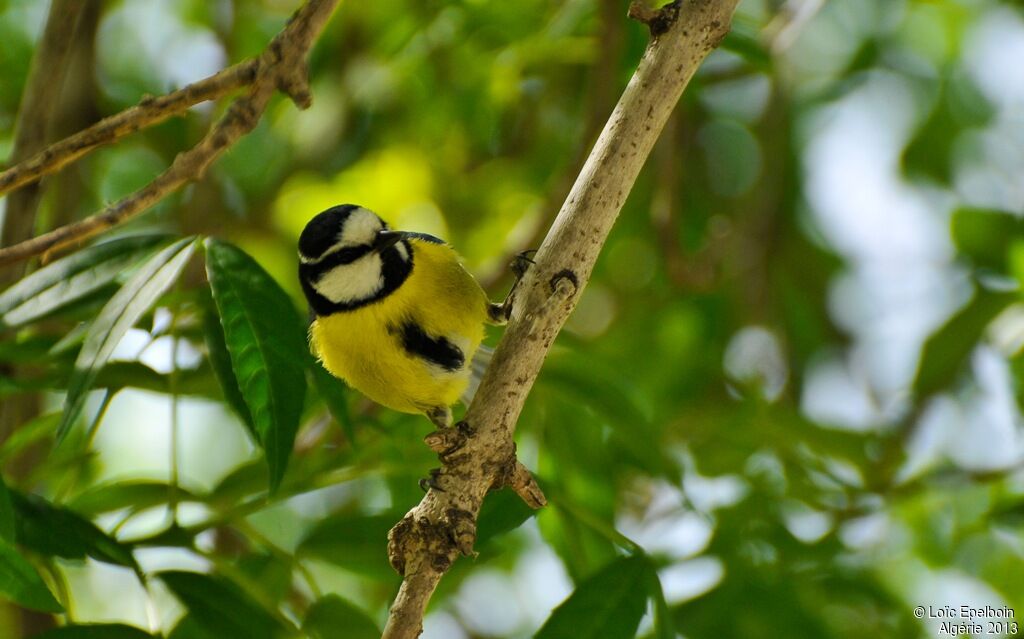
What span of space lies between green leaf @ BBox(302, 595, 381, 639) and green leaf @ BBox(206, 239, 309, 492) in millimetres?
259

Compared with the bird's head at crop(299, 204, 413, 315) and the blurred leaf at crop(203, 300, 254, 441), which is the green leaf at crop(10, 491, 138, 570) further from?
the bird's head at crop(299, 204, 413, 315)

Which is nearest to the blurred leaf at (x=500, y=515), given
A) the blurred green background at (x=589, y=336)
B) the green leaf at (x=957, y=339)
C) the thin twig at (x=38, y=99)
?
the blurred green background at (x=589, y=336)

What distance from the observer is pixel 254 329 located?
1009mm

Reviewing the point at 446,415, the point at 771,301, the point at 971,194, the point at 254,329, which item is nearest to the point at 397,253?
the point at 446,415

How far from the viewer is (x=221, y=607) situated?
3.71 ft

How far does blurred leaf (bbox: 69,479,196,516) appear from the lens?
1.24m

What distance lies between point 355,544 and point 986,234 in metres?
1.08

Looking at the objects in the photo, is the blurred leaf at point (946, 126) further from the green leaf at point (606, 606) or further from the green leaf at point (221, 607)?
the green leaf at point (221, 607)

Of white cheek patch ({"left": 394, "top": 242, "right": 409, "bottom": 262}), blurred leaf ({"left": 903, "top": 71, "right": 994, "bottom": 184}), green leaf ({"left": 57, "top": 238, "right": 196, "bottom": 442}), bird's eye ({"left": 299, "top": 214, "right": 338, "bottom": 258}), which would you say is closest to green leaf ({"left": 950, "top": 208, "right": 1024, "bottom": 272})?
blurred leaf ({"left": 903, "top": 71, "right": 994, "bottom": 184})

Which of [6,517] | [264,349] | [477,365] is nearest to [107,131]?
[264,349]

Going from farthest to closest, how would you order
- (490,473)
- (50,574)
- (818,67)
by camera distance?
(818,67), (50,574), (490,473)

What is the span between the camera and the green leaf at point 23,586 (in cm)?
94

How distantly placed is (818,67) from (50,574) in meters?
1.97

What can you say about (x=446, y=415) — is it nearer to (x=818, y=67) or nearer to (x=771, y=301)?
(x=771, y=301)
